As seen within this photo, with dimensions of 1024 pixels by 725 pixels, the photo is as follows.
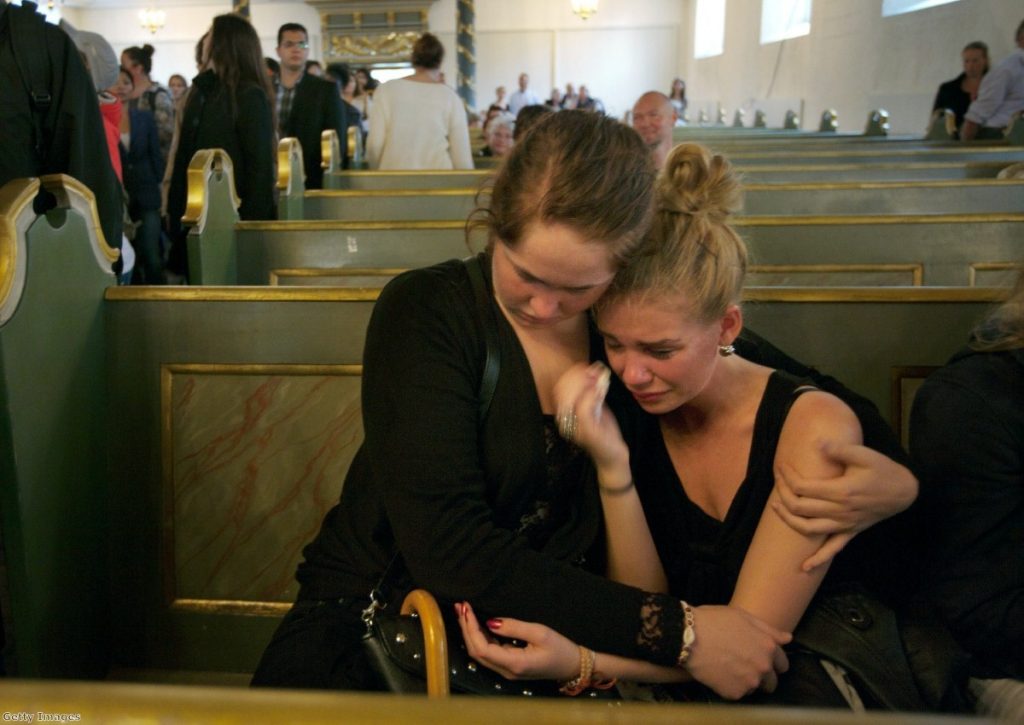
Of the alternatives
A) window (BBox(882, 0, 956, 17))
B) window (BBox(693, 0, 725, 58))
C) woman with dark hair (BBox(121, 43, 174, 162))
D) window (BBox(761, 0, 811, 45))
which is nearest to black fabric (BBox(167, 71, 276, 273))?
woman with dark hair (BBox(121, 43, 174, 162))

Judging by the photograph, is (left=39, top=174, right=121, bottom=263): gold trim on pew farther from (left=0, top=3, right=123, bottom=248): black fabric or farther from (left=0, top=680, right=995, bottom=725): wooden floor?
(left=0, top=680, right=995, bottom=725): wooden floor

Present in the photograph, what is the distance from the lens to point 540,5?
19547mm

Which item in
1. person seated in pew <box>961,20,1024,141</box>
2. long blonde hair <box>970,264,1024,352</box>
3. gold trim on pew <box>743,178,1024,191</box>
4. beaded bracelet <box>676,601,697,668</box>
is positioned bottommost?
beaded bracelet <box>676,601,697,668</box>

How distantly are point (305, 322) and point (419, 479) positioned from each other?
0.84 meters

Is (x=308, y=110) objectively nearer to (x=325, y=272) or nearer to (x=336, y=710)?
(x=325, y=272)

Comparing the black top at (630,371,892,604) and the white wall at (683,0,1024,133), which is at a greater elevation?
the white wall at (683,0,1024,133)

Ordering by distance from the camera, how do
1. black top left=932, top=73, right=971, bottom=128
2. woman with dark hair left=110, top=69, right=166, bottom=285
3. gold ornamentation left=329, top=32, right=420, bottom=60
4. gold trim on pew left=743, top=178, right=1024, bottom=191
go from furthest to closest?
1. gold ornamentation left=329, top=32, right=420, bottom=60
2. black top left=932, top=73, right=971, bottom=128
3. woman with dark hair left=110, top=69, right=166, bottom=285
4. gold trim on pew left=743, top=178, right=1024, bottom=191

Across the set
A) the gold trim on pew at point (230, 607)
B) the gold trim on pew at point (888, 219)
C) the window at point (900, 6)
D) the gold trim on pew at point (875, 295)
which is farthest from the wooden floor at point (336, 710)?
the window at point (900, 6)

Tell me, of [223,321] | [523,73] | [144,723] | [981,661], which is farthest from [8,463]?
[523,73]

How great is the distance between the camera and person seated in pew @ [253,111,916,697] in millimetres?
1260

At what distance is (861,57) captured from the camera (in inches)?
427

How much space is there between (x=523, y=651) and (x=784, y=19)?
14.3 meters

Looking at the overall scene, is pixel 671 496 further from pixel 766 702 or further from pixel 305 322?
pixel 305 322

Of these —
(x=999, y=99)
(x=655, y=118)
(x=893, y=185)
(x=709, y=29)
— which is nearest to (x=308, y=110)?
(x=655, y=118)
